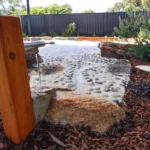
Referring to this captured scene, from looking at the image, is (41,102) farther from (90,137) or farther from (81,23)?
(81,23)

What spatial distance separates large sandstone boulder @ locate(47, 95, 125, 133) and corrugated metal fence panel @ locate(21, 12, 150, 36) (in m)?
9.45

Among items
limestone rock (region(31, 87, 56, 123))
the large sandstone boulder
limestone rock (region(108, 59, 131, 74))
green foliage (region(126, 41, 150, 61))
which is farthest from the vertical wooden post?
green foliage (region(126, 41, 150, 61))

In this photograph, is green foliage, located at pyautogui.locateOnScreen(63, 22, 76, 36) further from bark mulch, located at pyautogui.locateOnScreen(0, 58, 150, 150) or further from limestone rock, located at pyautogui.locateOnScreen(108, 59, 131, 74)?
bark mulch, located at pyautogui.locateOnScreen(0, 58, 150, 150)

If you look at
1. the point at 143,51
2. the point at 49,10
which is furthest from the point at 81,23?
the point at 143,51

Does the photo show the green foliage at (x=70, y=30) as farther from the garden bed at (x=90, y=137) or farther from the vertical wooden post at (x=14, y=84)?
the vertical wooden post at (x=14, y=84)

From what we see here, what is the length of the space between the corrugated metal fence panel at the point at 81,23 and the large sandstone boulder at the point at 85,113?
9449 mm

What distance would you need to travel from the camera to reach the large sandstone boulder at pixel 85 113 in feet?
4.77

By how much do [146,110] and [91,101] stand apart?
1.96ft

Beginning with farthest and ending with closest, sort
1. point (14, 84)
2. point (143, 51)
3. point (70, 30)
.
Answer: point (70, 30) → point (143, 51) → point (14, 84)

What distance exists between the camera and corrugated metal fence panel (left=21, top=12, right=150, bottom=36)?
34.1 feet

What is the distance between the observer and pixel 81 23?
429 inches

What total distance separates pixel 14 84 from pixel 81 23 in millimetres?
10228

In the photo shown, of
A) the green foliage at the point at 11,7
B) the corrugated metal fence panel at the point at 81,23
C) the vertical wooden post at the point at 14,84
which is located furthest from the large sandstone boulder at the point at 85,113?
the green foliage at the point at 11,7

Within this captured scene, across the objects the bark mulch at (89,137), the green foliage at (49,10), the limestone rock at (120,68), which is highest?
the green foliage at (49,10)
